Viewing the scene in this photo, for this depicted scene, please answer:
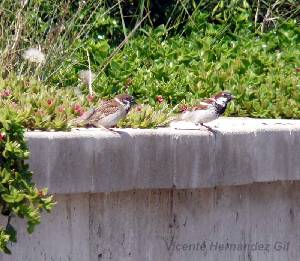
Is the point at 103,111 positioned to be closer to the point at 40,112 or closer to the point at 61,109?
the point at 61,109

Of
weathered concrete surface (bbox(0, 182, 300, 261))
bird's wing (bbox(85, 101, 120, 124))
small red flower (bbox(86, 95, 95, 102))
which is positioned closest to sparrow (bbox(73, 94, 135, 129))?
bird's wing (bbox(85, 101, 120, 124))

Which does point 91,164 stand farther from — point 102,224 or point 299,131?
point 299,131

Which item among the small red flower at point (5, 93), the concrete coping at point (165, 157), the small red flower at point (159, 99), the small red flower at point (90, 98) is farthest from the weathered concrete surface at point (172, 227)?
the small red flower at point (159, 99)

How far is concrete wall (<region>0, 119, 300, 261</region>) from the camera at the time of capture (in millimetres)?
5863

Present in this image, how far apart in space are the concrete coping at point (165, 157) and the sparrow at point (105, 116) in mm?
194

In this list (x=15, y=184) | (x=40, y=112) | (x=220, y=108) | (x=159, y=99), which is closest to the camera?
(x=15, y=184)

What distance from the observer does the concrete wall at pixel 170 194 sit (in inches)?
231

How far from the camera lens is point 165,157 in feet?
20.7

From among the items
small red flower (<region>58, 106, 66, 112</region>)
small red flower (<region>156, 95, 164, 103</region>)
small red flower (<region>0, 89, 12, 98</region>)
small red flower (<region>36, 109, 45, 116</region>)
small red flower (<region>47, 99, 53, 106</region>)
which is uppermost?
small red flower (<region>36, 109, 45, 116</region>)

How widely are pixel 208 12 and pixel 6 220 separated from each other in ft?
18.1

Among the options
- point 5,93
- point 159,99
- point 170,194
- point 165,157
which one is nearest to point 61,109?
point 5,93

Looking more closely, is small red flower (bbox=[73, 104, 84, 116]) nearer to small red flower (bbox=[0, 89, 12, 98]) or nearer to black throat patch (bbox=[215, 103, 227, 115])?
small red flower (bbox=[0, 89, 12, 98])

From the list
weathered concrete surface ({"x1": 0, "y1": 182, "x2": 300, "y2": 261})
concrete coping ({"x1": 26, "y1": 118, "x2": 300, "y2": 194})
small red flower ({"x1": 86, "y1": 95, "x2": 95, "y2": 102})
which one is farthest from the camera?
small red flower ({"x1": 86, "y1": 95, "x2": 95, "y2": 102})

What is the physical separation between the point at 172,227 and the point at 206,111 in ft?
3.27
